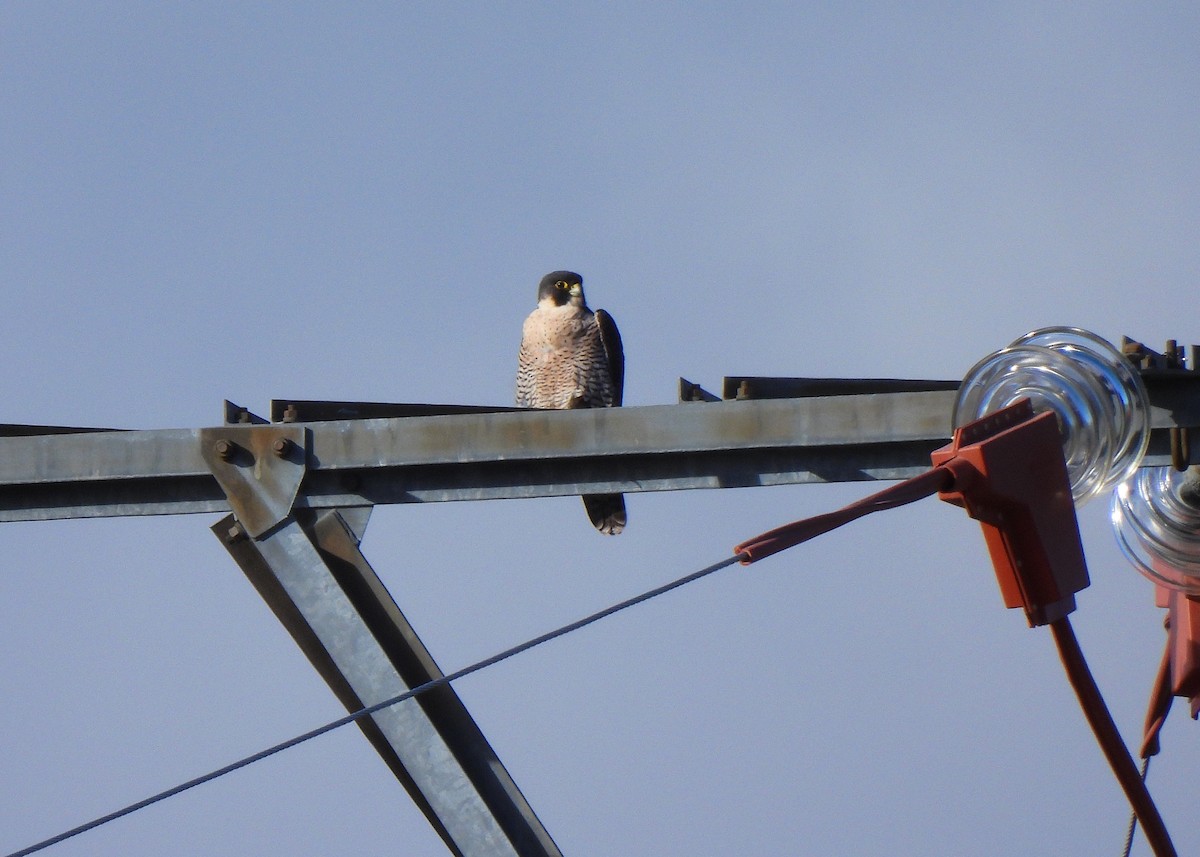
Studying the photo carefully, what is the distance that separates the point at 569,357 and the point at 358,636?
595 centimetres

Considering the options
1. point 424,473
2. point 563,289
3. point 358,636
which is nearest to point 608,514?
point 563,289

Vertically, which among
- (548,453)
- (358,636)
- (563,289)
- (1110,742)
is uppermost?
(563,289)

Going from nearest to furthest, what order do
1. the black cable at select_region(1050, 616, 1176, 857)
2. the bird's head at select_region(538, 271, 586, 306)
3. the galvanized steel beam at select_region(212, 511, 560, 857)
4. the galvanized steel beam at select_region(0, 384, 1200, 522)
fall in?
the black cable at select_region(1050, 616, 1176, 857), the galvanized steel beam at select_region(212, 511, 560, 857), the galvanized steel beam at select_region(0, 384, 1200, 522), the bird's head at select_region(538, 271, 586, 306)

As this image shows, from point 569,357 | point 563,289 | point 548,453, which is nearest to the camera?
point 548,453

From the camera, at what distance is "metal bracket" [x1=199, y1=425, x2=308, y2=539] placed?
334cm

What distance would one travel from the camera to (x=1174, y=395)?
125 inches

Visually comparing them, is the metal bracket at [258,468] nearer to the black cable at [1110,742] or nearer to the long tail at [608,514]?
the black cable at [1110,742]

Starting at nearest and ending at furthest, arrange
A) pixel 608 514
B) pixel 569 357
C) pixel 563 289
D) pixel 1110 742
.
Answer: pixel 1110 742
pixel 608 514
pixel 569 357
pixel 563 289

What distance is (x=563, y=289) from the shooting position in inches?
372

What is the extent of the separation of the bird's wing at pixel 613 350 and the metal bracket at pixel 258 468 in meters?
5.69

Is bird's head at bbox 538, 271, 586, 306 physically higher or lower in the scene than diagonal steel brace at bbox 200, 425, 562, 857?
higher

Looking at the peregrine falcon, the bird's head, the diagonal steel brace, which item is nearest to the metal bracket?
the diagonal steel brace

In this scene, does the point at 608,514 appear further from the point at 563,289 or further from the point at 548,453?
the point at 548,453

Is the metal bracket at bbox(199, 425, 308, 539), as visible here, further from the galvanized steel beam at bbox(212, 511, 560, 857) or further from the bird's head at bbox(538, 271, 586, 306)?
the bird's head at bbox(538, 271, 586, 306)
